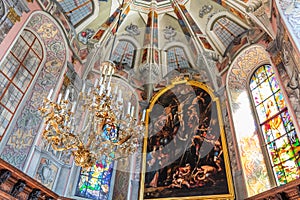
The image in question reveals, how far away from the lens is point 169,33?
38.9ft

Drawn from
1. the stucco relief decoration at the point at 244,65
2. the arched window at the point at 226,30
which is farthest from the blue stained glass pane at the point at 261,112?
the arched window at the point at 226,30

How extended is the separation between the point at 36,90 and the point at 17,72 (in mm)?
874

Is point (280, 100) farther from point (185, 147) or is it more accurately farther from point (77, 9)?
point (77, 9)

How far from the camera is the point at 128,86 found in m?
11.6

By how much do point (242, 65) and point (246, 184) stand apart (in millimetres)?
4838

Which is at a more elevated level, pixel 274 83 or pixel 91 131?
pixel 274 83

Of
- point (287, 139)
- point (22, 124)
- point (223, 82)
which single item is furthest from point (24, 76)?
point (287, 139)

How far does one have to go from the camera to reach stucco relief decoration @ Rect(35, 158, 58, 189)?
7251mm

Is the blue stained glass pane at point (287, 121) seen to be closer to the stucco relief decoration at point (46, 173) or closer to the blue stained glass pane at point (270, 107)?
the blue stained glass pane at point (270, 107)

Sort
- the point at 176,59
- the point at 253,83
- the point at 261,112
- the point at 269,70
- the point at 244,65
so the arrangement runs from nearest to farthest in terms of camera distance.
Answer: the point at 261,112 → the point at 269,70 → the point at 253,83 → the point at 244,65 → the point at 176,59

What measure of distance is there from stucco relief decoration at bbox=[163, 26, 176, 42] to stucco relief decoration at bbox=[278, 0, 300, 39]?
607cm

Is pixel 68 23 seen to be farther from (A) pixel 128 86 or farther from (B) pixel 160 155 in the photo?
(B) pixel 160 155

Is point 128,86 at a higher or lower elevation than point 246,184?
higher

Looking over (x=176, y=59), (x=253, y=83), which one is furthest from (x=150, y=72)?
A: (x=253, y=83)
